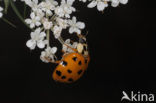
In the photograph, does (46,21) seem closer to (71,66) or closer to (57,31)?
(57,31)

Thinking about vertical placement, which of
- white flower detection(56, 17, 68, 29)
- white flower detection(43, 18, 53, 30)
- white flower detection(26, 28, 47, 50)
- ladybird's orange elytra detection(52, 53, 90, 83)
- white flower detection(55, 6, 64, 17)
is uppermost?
white flower detection(55, 6, 64, 17)

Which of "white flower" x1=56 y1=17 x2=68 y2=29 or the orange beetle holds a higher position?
"white flower" x1=56 y1=17 x2=68 y2=29

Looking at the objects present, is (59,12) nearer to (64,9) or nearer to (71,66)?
(64,9)

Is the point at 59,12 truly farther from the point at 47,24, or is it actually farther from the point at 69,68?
the point at 69,68

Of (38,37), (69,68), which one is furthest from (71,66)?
(38,37)

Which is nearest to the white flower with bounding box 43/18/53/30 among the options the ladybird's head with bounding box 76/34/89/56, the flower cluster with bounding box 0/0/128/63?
the flower cluster with bounding box 0/0/128/63

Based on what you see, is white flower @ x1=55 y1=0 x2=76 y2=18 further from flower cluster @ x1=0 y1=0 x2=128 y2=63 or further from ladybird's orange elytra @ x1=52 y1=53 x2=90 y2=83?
ladybird's orange elytra @ x1=52 y1=53 x2=90 y2=83

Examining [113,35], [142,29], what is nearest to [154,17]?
[142,29]

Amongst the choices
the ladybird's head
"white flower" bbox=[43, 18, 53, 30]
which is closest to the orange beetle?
the ladybird's head

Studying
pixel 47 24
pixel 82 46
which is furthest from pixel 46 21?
pixel 82 46

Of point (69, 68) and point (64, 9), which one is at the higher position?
point (64, 9)

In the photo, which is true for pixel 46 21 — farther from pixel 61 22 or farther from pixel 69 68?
pixel 69 68

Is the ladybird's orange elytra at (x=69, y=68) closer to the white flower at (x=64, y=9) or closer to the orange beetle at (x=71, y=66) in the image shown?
the orange beetle at (x=71, y=66)

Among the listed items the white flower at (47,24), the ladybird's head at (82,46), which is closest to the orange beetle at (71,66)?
the ladybird's head at (82,46)
